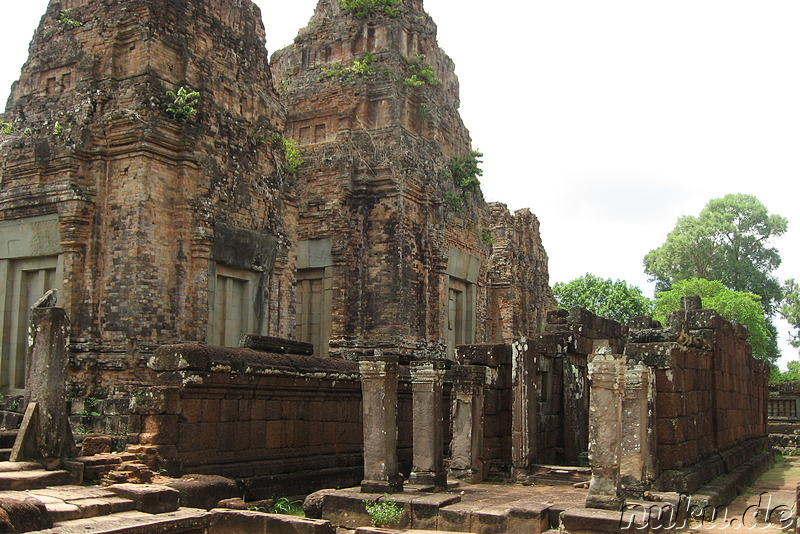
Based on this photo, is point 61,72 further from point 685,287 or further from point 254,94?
point 685,287

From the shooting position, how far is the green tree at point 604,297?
153 feet

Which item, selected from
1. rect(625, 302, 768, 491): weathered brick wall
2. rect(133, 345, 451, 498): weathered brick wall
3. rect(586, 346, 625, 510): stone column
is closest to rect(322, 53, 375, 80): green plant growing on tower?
rect(133, 345, 451, 498): weathered brick wall

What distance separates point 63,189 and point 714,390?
1134 centimetres

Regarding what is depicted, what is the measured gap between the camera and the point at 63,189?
13.2 meters

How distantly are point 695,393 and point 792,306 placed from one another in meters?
42.3

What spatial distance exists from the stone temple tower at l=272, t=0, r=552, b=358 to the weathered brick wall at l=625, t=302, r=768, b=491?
6.26 metres

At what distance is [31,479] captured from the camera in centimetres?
823

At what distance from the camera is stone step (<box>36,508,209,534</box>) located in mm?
7129

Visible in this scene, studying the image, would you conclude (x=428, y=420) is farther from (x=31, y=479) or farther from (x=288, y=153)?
(x=288, y=153)

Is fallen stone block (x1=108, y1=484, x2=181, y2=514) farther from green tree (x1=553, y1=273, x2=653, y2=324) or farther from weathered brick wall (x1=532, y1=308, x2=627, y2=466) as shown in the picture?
green tree (x1=553, y1=273, x2=653, y2=324)

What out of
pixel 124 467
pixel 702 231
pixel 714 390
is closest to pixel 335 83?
pixel 714 390

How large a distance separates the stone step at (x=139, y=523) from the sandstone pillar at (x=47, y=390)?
1397 millimetres

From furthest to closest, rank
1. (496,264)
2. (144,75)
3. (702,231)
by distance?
(702,231), (496,264), (144,75)

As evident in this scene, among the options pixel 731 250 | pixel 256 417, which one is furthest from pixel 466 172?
pixel 731 250
